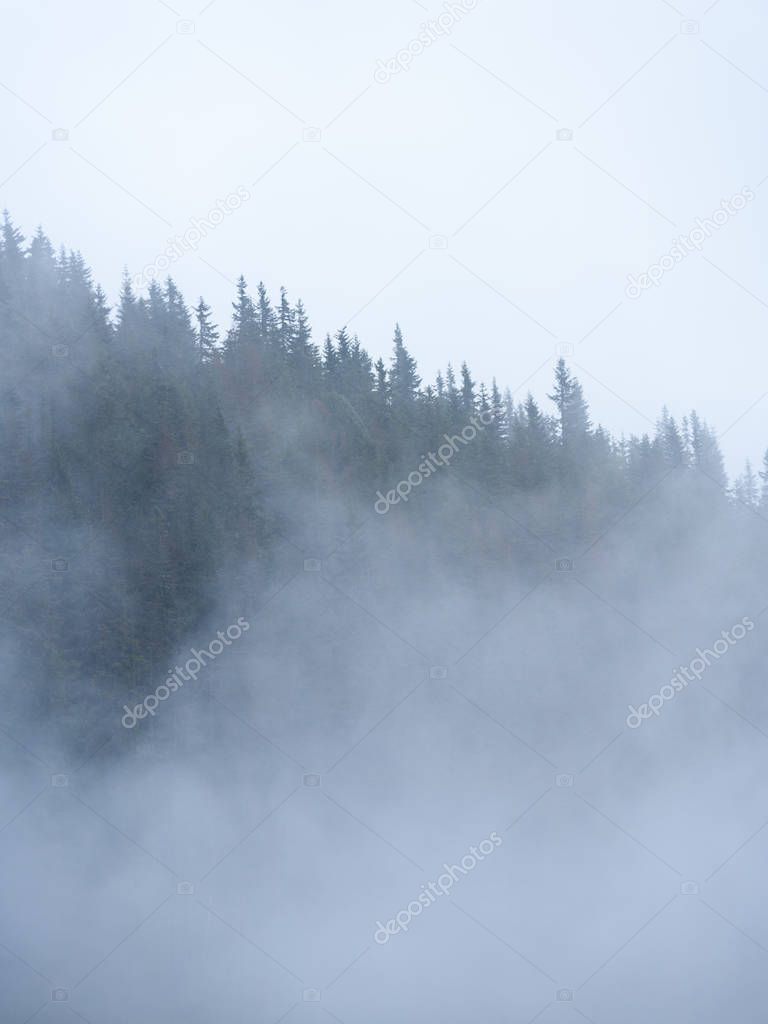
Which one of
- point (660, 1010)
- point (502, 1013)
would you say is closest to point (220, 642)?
point (502, 1013)

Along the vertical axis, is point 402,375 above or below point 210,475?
above

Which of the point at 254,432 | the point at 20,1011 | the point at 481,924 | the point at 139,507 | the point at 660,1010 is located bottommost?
the point at 660,1010

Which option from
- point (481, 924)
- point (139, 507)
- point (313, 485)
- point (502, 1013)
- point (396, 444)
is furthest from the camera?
point (396, 444)

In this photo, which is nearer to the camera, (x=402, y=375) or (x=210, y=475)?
(x=210, y=475)

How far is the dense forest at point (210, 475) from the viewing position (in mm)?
24734

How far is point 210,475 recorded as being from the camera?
89.2ft

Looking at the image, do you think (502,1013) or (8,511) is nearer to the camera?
(502,1013)

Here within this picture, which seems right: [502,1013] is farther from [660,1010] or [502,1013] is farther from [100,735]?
[100,735]

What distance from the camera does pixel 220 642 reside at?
25625 millimetres

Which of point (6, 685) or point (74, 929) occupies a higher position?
point (6, 685)

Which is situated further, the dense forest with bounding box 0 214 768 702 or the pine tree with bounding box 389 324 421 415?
the pine tree with bounding box 389 324 421 415

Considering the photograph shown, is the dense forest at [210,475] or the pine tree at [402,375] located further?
the pine tree at [402,375]

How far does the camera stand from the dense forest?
24734 millimetres

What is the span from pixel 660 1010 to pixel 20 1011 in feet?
44.2
